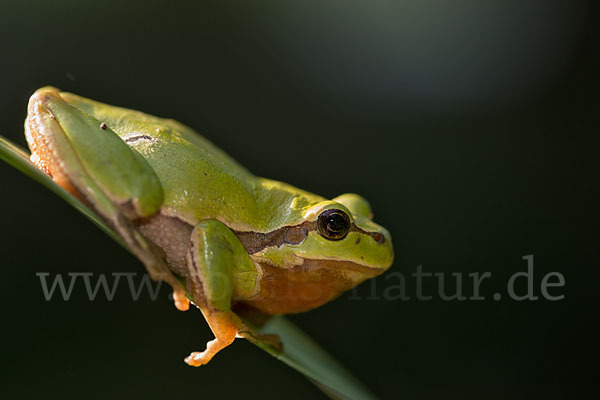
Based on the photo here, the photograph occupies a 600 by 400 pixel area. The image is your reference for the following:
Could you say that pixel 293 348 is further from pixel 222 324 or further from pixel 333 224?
pixel 333 224

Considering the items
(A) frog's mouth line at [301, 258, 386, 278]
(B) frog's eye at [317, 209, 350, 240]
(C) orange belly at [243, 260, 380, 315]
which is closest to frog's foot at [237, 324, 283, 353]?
(C) orange belly at [243, 260, 380, 315]

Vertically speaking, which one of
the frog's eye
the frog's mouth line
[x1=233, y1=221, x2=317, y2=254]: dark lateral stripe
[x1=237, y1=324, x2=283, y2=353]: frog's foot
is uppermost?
the frog's eye

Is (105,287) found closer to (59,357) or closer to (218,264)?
(59,357)

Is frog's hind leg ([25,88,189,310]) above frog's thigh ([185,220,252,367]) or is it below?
above

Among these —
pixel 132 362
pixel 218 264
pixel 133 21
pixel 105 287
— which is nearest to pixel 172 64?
pixel 133 21

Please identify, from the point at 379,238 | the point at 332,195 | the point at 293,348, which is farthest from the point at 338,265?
the point at 332,195

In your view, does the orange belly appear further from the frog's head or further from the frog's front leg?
the frog's front leg

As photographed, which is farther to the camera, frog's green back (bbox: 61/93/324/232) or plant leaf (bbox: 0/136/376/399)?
frog's green back (bbox: 61/93/324/232)

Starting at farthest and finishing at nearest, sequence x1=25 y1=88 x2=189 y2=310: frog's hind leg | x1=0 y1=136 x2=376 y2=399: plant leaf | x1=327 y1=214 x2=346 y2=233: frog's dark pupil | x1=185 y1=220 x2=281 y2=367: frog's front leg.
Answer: x1=327 y1=214 x2=346 y2=233: frog's dark pupil
x1=185 y1=220 x2=281 y2=367: frog's front leg
x1=25 y1=88 x2=189 y2=310: frog's hind leg
x1=0 y1=136 x2=376 y2=399: plant leaf
